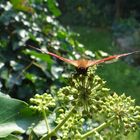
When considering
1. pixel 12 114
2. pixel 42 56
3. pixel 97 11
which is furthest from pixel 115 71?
pixel 12 114

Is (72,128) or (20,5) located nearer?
(72,128)

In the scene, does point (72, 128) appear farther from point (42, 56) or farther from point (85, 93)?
point (42, 56)

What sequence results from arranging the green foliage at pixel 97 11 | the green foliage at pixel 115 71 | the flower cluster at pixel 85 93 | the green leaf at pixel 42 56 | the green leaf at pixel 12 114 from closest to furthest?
1. the flower cluster at pixel 85 93
2. the green leaf at pixel 12 114
3. the green leaf at pixel 42 56
4. the green foliage at pixel 115 71
5. the green foliage at pixel 97 11

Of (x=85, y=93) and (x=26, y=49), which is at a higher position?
(x=26, y=49)

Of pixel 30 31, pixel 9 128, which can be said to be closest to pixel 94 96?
pixel 9 128

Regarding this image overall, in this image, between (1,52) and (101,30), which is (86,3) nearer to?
(101,30)

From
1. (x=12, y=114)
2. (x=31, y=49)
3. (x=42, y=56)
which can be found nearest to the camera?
(x=12, y=114)

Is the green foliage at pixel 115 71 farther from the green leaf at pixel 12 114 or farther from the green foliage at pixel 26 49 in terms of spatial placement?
the green leaf at pixel 12 114

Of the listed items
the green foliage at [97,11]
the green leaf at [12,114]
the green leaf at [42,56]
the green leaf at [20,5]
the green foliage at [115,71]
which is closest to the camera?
the green leaf at [12,114]

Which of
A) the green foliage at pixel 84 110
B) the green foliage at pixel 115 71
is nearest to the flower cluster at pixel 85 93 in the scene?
the green foliage at pixel 84 110

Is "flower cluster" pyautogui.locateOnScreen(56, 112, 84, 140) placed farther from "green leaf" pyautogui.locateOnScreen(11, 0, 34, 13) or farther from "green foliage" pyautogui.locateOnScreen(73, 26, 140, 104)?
"green foliage" pyautogui.locateOnScreen(73, 26, 140, 104)
